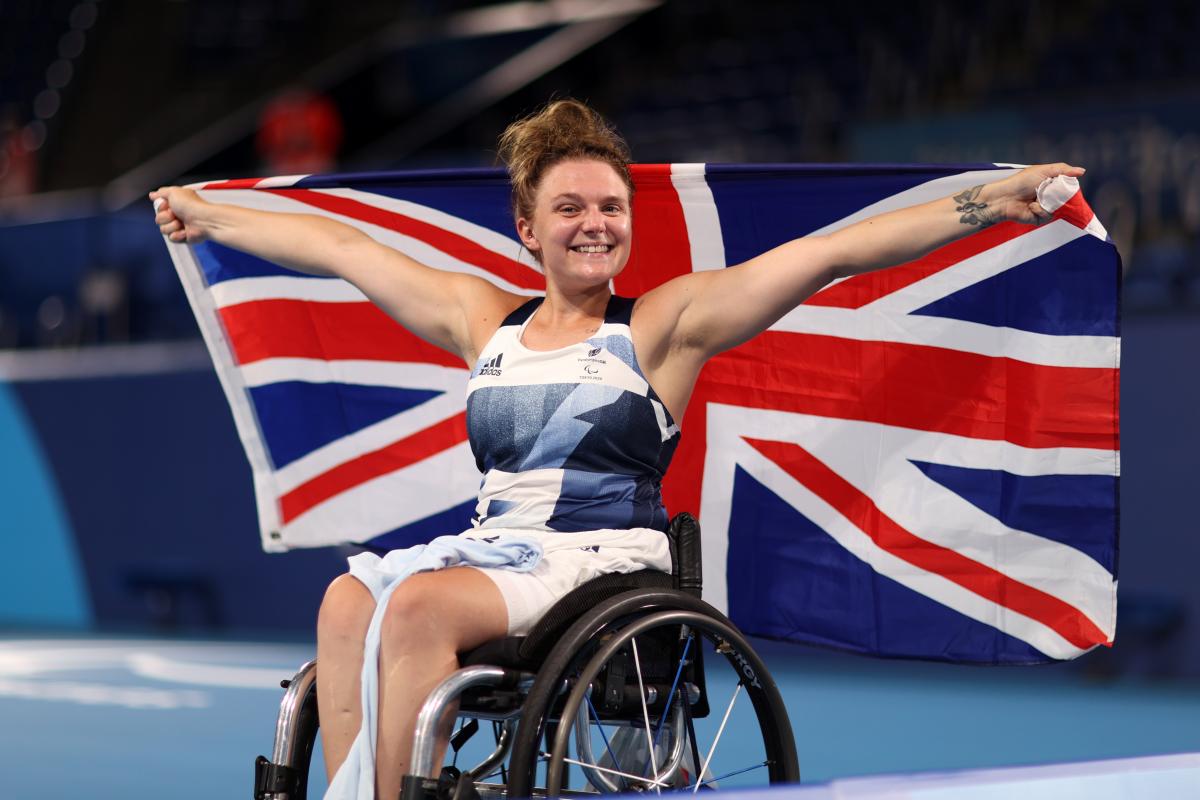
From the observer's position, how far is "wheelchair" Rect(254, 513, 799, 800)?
219 cm

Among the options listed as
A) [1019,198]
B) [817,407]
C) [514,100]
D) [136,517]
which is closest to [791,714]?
[817,407]

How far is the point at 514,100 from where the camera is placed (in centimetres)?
1280

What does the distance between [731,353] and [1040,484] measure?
2.22 feet

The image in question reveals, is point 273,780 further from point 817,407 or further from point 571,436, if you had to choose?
point 817,407

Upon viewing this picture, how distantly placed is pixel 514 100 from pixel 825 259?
10.5m

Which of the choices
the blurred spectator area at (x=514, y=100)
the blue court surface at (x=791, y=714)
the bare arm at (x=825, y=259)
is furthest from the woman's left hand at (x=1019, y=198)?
the blurred spectator area at (x=514, y=100)

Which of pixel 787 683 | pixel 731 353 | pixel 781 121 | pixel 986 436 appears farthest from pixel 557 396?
pixel 781 121

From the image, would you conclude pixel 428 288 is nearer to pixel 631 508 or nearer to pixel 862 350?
pixel 631 508

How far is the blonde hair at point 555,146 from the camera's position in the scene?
2639 mm

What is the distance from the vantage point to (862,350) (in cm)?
315

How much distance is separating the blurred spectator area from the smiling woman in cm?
385

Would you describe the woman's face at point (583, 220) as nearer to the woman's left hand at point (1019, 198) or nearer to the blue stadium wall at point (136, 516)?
the woman's left hand at point (1019, 198)

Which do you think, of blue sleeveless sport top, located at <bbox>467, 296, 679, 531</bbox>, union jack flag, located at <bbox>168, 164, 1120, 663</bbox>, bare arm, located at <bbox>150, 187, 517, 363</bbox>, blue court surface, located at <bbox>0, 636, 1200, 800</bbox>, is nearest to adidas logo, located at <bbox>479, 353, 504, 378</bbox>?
blue sleeveless sport top, located at <bbox>467, 296, 679, 531</bbox>

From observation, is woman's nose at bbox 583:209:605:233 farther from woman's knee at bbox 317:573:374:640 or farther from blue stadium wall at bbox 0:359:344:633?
blue stadium wall at bbox 0:359:344:633
